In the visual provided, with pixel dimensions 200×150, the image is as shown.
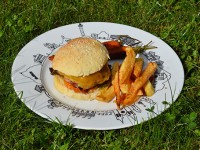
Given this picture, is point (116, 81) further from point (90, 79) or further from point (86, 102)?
point (86, 102)

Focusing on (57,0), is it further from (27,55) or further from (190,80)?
(190,80)

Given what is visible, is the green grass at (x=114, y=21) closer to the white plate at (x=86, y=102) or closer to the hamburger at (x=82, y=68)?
the white plate at (x=86, y=102)

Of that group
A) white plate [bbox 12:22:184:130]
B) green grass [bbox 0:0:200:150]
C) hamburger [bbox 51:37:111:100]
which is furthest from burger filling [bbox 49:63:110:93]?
green grass [bbox 0:0:200:150]

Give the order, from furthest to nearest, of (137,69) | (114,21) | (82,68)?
(114,21) < (137,69) < (82,68)

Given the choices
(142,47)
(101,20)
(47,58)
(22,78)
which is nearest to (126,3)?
(101,20)

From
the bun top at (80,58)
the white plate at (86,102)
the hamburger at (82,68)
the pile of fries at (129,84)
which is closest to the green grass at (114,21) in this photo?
the white plate at (86,102)

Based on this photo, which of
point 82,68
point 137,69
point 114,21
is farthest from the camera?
point 114,21

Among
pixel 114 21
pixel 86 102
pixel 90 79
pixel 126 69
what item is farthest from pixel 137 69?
pixel 114 21

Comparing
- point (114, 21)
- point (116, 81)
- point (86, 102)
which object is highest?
point (116, 81)
